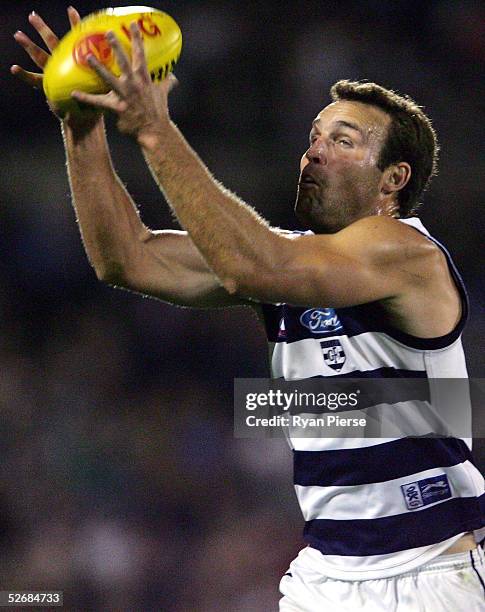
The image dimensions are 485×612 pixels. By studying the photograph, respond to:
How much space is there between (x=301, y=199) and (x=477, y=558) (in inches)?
45.0

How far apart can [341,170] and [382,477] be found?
92 cm

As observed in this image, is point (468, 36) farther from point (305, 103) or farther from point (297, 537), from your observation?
point (297, 537)

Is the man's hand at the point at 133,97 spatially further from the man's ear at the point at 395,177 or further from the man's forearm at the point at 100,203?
the man's ear at the point at 395,177

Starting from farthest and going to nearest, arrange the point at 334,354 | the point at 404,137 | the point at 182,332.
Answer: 1. the point at 182,332
2. the point at 404,137
3. the point at 334,354

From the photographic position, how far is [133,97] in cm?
228

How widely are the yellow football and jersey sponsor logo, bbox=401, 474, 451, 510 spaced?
1.27 m

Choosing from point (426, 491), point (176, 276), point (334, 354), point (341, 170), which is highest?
point (341, 170)

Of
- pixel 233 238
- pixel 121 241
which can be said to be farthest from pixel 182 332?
pixel 233 238

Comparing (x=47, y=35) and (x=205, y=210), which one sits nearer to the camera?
(x=205, y=210)

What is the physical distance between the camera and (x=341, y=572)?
2709mm

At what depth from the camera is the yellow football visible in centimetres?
239

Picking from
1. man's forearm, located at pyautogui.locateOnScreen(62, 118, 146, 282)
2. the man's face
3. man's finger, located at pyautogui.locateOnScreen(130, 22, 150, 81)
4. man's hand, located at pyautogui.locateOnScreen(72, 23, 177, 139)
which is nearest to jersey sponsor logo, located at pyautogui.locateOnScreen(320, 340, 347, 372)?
the man's face

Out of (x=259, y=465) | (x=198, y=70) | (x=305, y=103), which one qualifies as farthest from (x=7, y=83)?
(x=259, y=465)

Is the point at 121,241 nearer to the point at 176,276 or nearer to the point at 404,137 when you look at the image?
the point at 176,276
